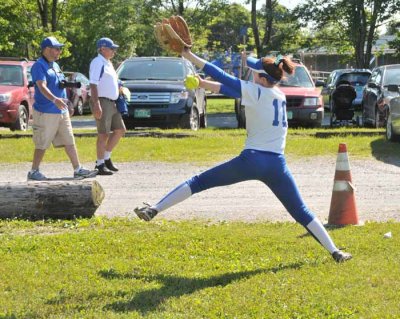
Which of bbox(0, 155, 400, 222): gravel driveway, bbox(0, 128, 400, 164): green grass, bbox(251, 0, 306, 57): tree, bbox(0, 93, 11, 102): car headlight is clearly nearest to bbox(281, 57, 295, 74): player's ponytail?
bbox(0, 155, 400, 222): gravel driveway

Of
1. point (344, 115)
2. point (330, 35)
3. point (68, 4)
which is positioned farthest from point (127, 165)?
point (68, 4)

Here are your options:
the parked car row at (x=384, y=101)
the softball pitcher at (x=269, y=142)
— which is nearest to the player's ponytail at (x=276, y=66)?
the softball pitcher at (x=269, y=142)

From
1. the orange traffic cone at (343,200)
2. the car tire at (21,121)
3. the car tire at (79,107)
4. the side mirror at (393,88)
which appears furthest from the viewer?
the car tire at (79,107)

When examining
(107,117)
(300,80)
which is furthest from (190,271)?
(300,80)

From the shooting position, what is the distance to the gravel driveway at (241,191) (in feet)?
30.4

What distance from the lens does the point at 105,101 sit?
12.2 m

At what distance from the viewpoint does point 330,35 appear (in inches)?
1437

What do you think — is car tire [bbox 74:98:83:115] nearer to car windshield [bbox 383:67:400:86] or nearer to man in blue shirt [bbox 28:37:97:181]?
car windshield [bbox 383:67:400:86]

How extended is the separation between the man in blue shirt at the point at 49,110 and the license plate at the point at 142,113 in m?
6.83

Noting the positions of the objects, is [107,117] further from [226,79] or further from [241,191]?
[226,79]

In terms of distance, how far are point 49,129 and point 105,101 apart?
4.45 feet

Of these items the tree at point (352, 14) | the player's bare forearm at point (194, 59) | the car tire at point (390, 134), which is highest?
the tree at point (352, 14)

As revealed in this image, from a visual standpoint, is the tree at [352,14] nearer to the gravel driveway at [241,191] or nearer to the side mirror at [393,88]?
the side mirror at [393,88]

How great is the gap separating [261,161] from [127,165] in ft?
23.3
